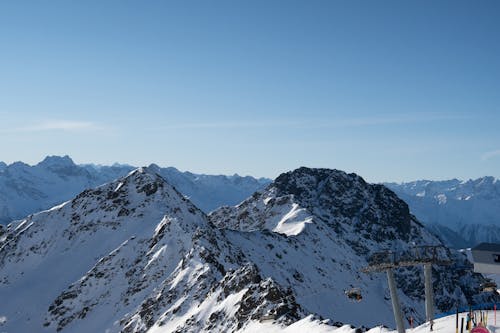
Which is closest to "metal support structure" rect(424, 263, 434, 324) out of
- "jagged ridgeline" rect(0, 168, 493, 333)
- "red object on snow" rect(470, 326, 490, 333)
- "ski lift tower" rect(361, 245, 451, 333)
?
"ski lift tower" rect(361, 245, 451, 333)

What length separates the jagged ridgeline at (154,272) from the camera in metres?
80.9

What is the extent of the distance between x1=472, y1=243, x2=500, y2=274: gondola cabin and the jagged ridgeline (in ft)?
76.7

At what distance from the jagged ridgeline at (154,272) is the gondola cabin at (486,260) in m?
23.4

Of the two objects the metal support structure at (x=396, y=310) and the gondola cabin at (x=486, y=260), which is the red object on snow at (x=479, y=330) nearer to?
the metal support structure at (x=396, y=310)

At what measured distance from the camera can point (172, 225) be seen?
117 meters

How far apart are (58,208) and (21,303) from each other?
1285 inches

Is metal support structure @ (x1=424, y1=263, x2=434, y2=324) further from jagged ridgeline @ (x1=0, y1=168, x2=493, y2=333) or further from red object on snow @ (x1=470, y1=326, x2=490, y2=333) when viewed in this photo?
jagged ridgeline @ (x1=0, y1=168, x2=493, y2=333)

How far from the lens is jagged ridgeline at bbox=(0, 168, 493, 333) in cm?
8088

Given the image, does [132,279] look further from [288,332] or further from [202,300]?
[288,332]

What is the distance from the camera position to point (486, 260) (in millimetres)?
47219

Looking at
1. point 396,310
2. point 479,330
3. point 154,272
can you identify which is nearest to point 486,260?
point 396,310

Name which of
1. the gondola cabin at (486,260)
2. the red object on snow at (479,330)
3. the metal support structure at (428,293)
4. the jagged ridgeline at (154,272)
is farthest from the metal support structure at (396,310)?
the jagged ridgeline at (154,272)

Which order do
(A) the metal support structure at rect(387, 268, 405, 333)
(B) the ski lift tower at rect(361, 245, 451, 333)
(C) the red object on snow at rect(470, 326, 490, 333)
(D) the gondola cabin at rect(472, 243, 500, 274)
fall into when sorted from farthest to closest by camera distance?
(B) the ski lift tower at rect(361, 245, 451, 333)
(D) the gondola cabin at rect(472, 243, 500, 274)
(A) the metal support structure at rect(387, 268, 405, 333)
(C) the red object on snow at rect(470, 326, 490, 333)

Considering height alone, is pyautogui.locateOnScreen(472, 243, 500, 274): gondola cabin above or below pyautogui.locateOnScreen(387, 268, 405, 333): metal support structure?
above
